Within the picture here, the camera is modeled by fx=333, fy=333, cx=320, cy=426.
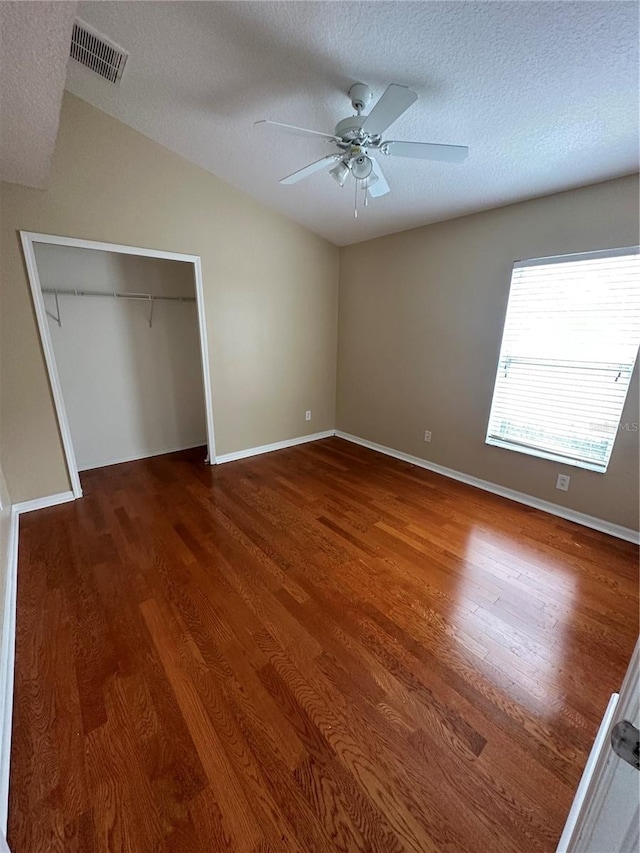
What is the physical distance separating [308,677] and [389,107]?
253 cm

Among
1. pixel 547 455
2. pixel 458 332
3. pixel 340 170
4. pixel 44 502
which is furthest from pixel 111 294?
pixel 547 455

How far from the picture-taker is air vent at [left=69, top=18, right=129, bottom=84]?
1802 mm

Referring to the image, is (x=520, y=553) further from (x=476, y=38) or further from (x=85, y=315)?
(x=85, y=315)

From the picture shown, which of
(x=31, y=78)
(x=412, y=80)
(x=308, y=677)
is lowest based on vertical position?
(x=308, y=677)

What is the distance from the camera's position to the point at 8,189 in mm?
2260

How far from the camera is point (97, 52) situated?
193 cm

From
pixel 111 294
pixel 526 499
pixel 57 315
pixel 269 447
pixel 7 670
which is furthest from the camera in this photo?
pixel 269 447

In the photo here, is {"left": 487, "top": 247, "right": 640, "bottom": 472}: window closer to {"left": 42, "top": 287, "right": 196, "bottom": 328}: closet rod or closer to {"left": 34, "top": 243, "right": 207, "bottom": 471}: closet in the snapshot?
{"left": 34, "top": 243, "right": 207, "bottom": 471}: closet

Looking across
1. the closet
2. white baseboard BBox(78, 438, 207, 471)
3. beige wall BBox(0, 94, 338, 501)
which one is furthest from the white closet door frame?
white baseboard BBox(78, 438, 207, 471)

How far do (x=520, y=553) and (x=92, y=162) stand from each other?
4.18 metres

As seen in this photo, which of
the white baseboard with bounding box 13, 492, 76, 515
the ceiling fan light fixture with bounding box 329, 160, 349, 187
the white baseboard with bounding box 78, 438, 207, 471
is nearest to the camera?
the ceiling fan light fixture with bounding box 329, 160, 349, 187

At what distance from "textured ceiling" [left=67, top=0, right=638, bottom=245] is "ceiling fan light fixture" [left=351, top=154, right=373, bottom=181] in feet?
1.12

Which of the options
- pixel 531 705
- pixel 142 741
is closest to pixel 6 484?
pixel 142 741

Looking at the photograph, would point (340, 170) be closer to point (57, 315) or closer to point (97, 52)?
point (97, 52)
